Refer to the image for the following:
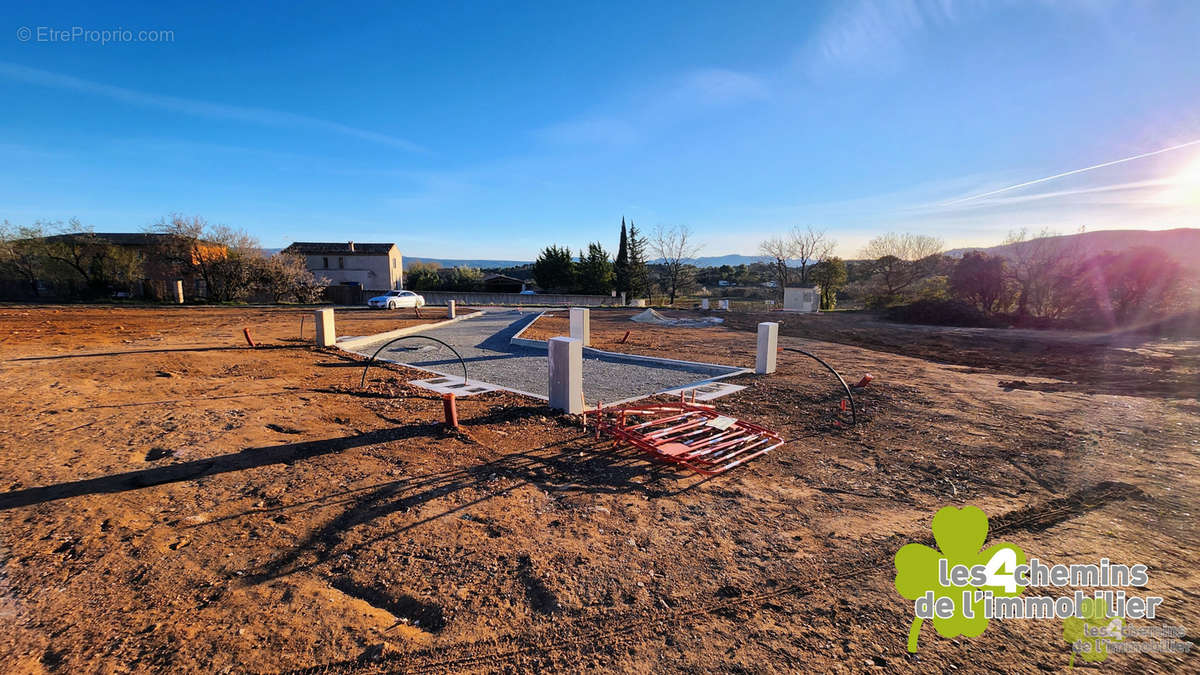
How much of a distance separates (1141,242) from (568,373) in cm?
3137

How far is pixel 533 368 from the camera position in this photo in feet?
32.7

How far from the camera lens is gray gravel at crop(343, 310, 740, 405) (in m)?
8.17

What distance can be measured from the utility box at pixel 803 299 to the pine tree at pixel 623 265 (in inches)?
714

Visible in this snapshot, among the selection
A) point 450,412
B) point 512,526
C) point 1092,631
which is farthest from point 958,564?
point 450,412

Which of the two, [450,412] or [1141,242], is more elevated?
[1141,242]

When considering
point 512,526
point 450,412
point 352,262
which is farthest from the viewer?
point 352,262

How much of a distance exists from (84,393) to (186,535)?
5.89 meters

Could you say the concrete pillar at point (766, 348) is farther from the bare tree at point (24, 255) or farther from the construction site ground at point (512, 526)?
the bare tree at point (24, 255)

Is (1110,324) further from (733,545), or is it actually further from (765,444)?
(733,545)

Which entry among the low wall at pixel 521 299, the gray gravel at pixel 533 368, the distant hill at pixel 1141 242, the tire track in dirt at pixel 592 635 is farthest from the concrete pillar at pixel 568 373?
the low wall at pixel 521 299

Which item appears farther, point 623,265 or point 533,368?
point 623,265

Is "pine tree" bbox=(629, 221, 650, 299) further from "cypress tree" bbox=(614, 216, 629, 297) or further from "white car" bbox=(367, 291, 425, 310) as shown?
"white car" bbox=(367, 291, 425, 310)

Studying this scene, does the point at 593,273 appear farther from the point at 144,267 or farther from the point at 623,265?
the point at 144,267

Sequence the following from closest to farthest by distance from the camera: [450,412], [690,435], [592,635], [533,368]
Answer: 1. [592,635]
2. [690,435]
3. [450,412]
4. [533,368]
